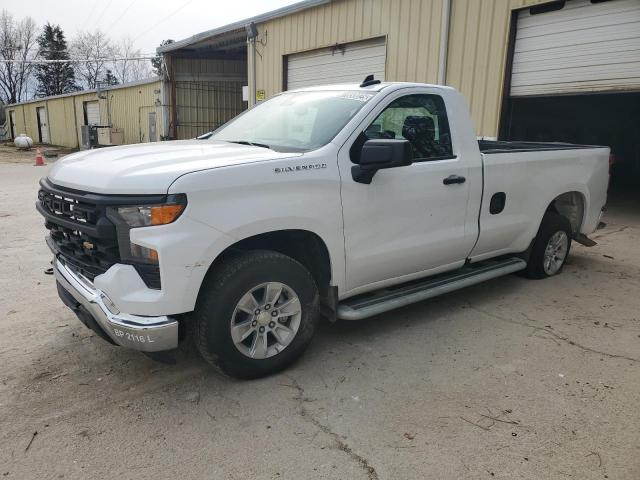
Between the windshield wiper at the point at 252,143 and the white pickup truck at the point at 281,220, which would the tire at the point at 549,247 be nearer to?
the white pickup truck at the point at 281,220

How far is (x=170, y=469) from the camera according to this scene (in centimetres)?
253

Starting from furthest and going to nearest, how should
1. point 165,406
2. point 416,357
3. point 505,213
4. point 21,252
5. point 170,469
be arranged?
point 21,252 → point 505,213 → point 416,357 → point 165,406 → point 170,469

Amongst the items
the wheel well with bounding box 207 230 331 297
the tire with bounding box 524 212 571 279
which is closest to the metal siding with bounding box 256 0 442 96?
the tire with bounding box 524 212 571 279

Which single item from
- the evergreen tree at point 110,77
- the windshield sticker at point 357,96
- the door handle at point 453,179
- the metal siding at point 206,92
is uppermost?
the evergreen tree at point 110,77

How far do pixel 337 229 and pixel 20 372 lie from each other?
2318mm

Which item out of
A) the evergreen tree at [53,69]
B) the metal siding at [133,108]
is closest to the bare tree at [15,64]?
the evergreen tree at [53,69]

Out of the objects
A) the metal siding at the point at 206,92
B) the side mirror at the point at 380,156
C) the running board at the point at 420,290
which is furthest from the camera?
the metal siding at the point at 206,92

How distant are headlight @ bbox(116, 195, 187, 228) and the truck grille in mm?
120

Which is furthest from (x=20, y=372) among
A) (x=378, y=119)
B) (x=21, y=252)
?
(x=21, y=252)

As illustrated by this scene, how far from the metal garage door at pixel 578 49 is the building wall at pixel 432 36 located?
35cm

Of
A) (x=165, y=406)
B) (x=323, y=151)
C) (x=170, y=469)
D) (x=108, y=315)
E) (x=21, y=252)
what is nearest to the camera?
(x=170, y=469)

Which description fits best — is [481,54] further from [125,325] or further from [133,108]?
[133,108]

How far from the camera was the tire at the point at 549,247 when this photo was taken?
5.42 m

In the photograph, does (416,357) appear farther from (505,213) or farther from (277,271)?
(505,213)
